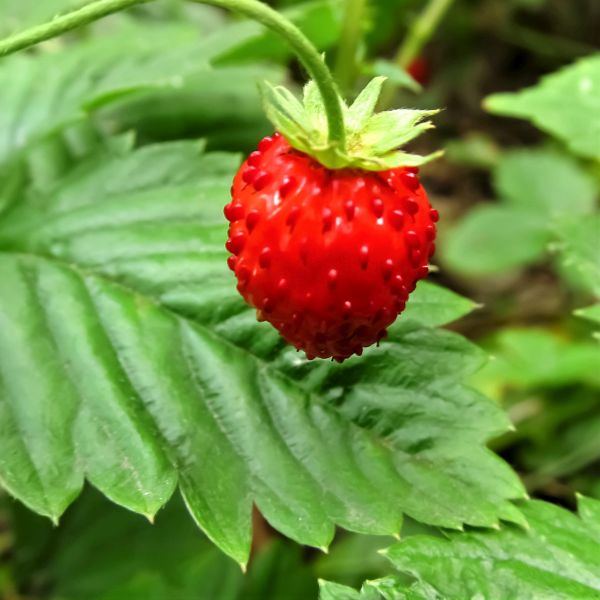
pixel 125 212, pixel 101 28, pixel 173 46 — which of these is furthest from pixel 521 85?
pixel 125 212

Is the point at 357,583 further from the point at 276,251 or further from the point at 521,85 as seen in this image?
the point at 521,85

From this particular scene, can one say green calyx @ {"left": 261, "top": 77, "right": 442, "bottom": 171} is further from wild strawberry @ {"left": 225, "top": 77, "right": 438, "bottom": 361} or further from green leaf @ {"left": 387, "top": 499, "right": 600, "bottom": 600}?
green leaf @ {"left": 387, "top": 499, "right": 600, "bottom": 600}

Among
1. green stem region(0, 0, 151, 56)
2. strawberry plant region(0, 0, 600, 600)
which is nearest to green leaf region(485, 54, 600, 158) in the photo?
strawberry plant region(0, 0, 600, 600)

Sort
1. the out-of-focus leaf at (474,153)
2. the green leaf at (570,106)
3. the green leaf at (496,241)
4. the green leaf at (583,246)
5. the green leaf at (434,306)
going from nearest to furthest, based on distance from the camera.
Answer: the green leaf at (434,306) → the green leaf at (583,246) → the green leaf at (570,106) → the green leaf at (496,241) → the out-of-focus leaf at (474,153)

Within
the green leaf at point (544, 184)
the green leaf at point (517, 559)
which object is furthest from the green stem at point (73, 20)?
the green leaf at point (544, 184)

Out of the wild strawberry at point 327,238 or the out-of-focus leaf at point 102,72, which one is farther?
the out-of-focus leaf at point 102,72

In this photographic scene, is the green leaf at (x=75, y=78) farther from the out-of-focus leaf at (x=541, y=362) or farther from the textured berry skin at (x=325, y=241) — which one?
the out-of-focus leaf at (x=541, y=362)
